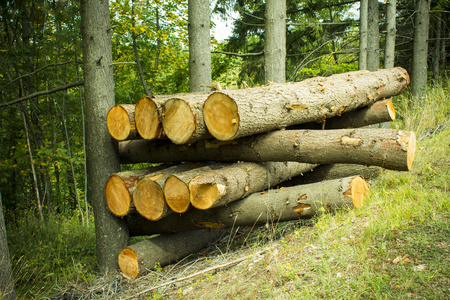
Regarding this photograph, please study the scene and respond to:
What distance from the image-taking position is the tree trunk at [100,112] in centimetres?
414

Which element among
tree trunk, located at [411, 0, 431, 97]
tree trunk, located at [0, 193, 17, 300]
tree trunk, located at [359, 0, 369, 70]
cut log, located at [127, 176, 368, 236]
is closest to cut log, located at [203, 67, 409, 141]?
cut log, located at [127, 176, 368, 236]

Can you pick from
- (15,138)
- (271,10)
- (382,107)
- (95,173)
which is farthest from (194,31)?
(15,138)

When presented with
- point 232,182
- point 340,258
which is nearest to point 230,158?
point 232,182

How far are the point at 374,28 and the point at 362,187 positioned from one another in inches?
244

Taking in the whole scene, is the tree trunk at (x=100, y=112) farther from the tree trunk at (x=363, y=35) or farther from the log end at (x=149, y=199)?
the tree trunk at (x=363, y=35)

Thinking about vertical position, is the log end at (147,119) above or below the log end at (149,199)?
above

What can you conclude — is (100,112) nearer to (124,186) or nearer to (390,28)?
(124,186)

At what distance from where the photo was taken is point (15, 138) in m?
8.84

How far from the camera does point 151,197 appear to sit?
12.1ft

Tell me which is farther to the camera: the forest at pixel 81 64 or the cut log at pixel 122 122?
the forest at pixel 81 64

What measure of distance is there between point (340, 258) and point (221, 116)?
1.78 meters

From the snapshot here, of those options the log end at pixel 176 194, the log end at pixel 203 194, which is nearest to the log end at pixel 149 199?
the log end at pixel 176 194

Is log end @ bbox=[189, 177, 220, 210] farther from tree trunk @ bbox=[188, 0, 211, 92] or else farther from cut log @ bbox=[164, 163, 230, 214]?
tree trunk @ bbox=[188, 0, 211, 92]

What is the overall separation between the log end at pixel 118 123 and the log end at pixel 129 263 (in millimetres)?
1479
